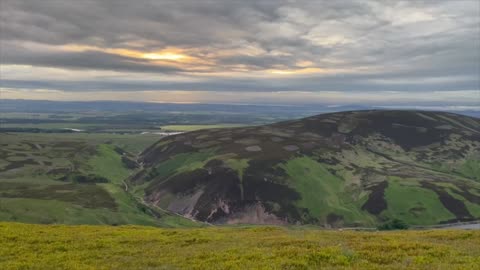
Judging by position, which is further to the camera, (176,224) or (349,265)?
(176,224)

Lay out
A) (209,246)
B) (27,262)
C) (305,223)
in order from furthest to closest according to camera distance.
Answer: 1. (305,223)
2. (209,246)
3. (27,262)

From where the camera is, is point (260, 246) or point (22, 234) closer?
point (260, 246)

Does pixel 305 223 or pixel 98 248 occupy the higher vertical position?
pixel 98 248

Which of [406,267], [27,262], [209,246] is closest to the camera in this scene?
[406,267]

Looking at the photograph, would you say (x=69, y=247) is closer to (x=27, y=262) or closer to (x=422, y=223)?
(x=27, y=262)

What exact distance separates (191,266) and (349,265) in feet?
35.0

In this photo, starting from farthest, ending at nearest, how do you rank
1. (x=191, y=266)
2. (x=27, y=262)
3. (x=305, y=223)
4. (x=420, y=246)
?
1. (x=305, y=223)
2. (x=420, y=246)
3. (x=27, y=262)
4. (x=191, y=266)

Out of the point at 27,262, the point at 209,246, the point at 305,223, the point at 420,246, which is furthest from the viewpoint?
the point at 305,223

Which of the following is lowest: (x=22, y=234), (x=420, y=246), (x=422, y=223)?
(x=422, y=223)

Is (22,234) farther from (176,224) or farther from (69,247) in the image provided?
(176,224)

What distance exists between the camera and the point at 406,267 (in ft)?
82.1

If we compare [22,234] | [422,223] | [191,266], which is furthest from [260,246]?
[422,223]

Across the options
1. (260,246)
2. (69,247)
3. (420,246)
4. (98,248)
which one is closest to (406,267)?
(420,246)

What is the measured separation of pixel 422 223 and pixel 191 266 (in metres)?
197
